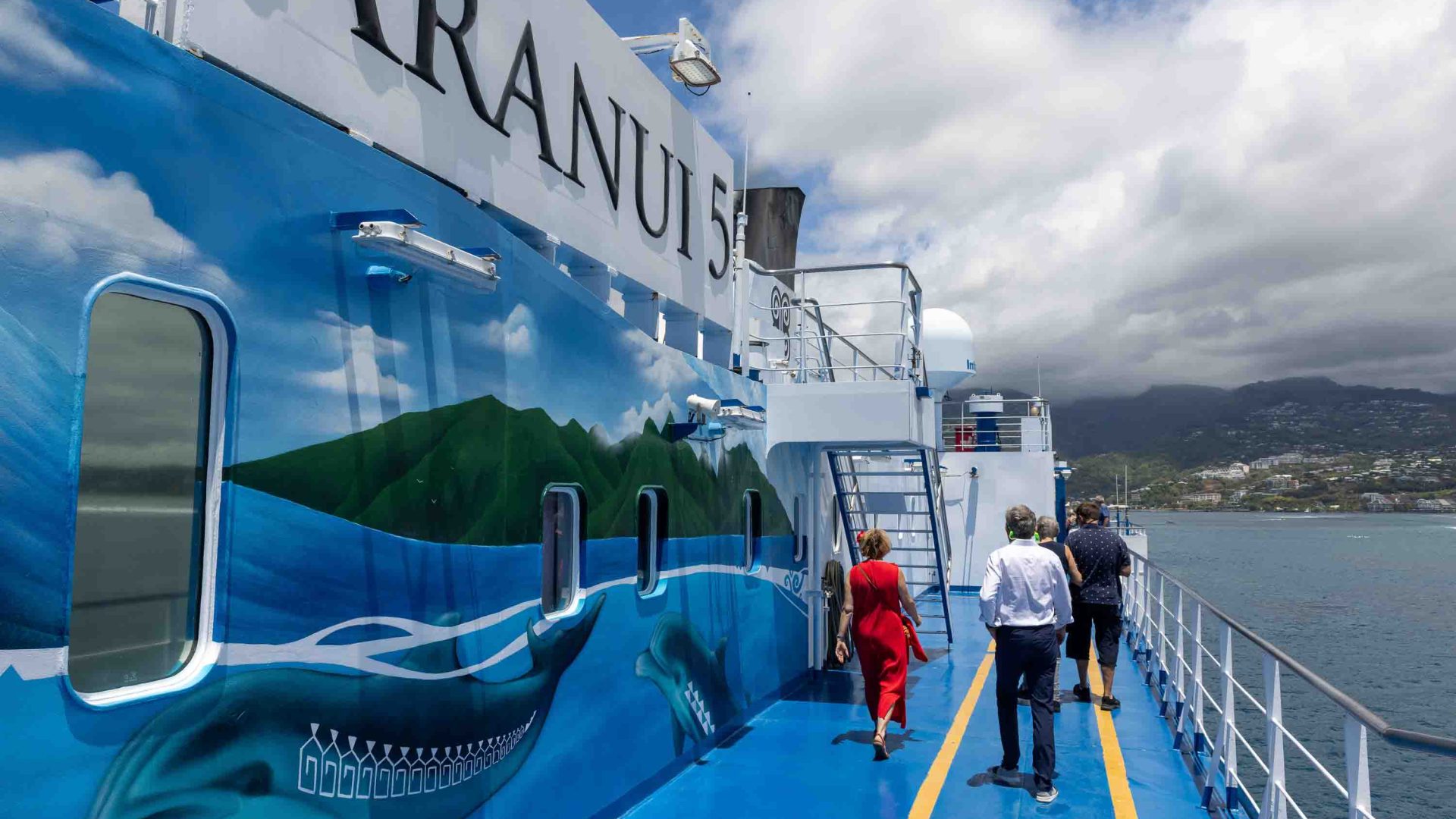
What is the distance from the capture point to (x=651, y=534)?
261 inches

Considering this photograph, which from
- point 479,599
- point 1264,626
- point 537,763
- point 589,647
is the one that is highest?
point 479,599

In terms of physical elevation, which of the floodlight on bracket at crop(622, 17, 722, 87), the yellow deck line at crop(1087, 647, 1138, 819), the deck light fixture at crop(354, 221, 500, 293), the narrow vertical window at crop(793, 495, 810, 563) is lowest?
the yellow deck line at crop(1087, 647, 1138, 819)

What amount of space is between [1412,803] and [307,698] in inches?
509

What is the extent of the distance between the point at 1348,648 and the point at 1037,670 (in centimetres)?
2846

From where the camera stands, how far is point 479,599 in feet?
14.7

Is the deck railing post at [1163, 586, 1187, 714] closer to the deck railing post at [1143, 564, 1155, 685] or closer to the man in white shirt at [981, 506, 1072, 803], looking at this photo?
the deck railing post at [1143, 564, 1155, 685]

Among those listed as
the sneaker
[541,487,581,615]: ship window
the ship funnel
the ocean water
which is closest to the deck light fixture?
[541,487,581,615]: ship window

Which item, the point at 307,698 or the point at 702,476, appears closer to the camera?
the point at 307,698

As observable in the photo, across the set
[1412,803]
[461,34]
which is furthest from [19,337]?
[1412,803]

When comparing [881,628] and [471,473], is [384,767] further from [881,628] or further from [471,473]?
[881,628]

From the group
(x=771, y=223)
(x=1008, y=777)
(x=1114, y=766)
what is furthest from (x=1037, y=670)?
(x=771, y=223)

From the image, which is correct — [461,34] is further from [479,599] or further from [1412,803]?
[1412,803]

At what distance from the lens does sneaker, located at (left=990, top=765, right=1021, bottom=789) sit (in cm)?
664

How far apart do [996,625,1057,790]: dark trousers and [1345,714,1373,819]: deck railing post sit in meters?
2.37
